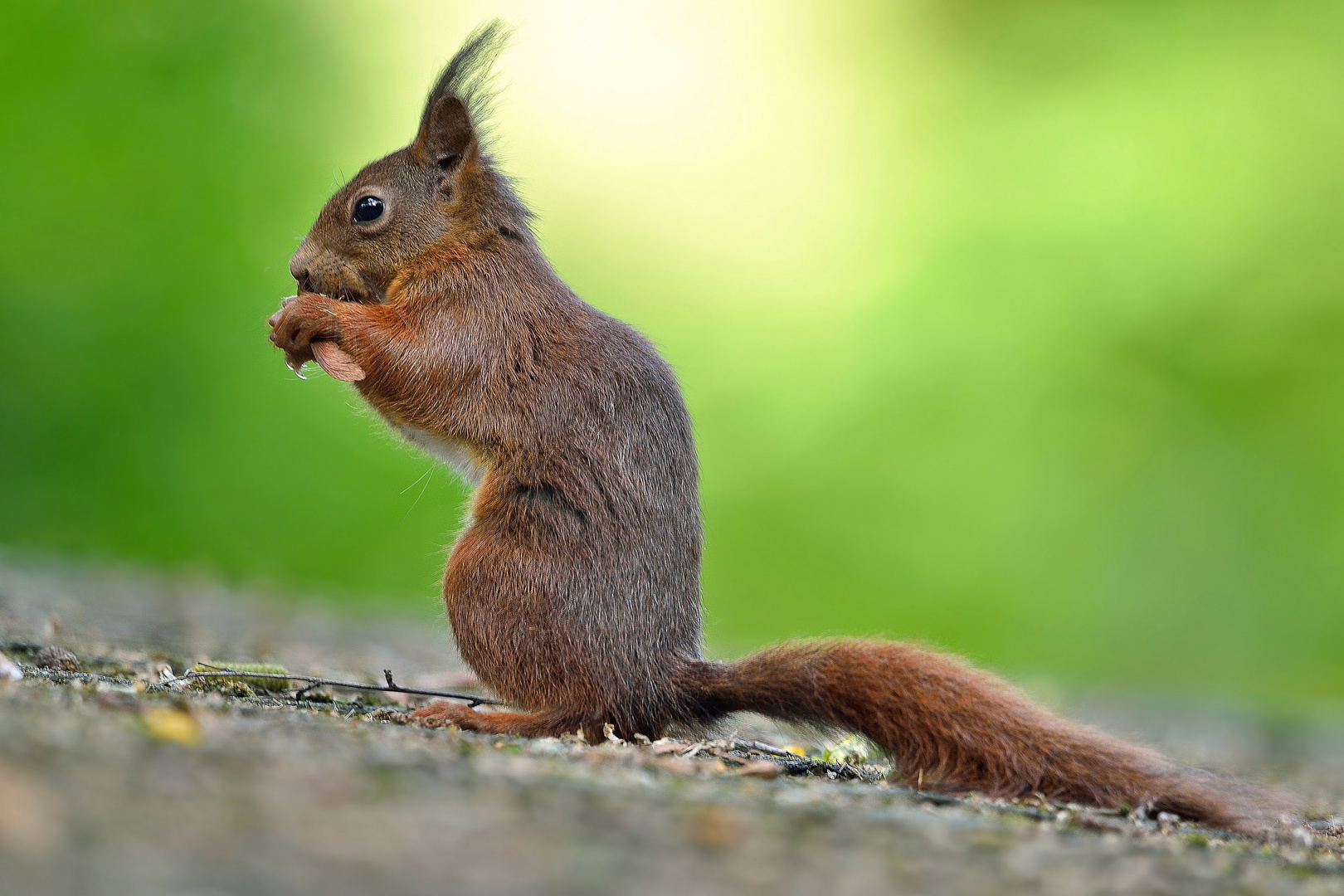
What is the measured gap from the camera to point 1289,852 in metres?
2.42

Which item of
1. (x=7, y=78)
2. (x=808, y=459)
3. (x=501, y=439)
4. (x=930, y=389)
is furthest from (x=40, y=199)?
(x=501, y=439)

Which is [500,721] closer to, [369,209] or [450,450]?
[450,450]

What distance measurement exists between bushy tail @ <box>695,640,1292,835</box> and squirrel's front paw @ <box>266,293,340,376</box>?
5.30 ft

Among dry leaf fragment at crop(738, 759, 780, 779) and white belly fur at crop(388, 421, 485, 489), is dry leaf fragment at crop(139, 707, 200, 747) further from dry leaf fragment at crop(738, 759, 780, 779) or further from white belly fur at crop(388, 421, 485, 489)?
white belly fur at crop(388, 421, 485, 489)

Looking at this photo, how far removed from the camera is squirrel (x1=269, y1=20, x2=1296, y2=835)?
9.01 feet

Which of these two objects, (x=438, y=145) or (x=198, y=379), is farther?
(x=198, y=379)

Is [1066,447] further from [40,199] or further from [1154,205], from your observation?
[40,199]

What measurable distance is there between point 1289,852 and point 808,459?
707 centimetres

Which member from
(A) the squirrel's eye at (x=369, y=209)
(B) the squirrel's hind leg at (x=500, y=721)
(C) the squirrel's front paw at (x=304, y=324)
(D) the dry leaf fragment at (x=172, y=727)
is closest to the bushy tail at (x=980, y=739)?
(B) the squirrel's hind leg at (x=500, y=721)

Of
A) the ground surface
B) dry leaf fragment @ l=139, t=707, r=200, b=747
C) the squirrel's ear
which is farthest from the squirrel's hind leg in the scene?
the squirrel's ear

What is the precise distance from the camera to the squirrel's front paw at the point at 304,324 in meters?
3.63

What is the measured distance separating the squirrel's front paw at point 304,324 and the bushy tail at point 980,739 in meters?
1.62

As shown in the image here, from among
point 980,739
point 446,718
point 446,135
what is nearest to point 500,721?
point 446,718

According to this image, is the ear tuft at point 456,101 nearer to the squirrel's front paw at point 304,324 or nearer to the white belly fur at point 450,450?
the squirrel's front paw at point 304,324
